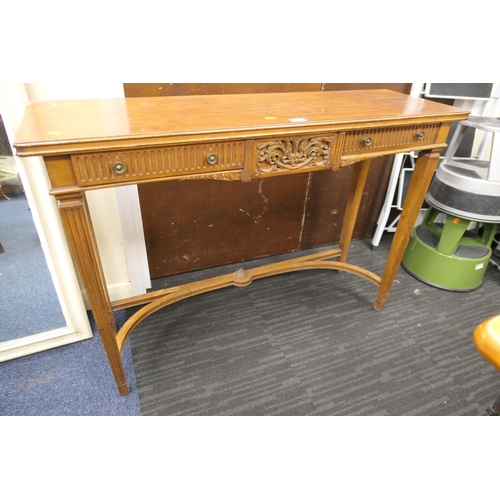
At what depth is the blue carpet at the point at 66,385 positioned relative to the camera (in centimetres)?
135

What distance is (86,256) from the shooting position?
1082 mm

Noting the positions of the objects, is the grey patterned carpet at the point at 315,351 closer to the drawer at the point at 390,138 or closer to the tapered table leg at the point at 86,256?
the tapered table leg at the point at 86,256

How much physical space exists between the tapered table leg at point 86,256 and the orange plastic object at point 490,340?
1.11 metres

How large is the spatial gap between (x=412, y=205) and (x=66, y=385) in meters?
1.69

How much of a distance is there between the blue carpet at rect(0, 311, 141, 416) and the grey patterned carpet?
11 centimetres

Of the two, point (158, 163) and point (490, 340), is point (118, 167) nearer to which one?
point (158, 163)

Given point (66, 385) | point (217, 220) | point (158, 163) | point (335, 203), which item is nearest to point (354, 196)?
point (335, 203)

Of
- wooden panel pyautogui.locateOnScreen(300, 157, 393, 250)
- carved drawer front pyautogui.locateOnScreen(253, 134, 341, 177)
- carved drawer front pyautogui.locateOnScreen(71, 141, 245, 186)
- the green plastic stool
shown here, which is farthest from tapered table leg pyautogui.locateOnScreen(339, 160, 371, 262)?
carved drawer front pyautogui.locateOnScreen(71, 141, 245, 186)

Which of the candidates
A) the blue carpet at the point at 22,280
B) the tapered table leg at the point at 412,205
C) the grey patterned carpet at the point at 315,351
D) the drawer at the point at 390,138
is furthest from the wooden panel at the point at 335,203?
the blue carpet at the point at 22,280

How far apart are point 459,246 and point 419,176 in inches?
30.9

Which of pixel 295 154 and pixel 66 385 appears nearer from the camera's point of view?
pixel 295 154

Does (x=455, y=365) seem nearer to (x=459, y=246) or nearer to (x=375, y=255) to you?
(x=459, y=246)

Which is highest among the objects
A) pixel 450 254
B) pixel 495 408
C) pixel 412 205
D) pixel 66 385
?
pixel 412 205
